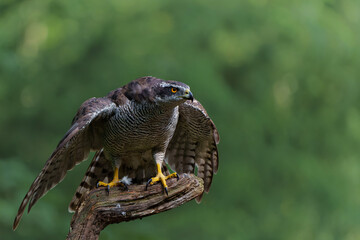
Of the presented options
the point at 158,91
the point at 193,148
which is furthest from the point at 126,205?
the point at 193,148

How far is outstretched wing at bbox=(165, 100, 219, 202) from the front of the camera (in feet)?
12.6

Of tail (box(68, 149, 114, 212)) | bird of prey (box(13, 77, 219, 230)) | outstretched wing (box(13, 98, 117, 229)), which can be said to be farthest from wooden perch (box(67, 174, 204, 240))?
tail (box(68, 149, 114, 212))

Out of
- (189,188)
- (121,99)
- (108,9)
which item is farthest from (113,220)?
(108,9)

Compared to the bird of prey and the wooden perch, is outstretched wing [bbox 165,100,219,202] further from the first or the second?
the wooden perch

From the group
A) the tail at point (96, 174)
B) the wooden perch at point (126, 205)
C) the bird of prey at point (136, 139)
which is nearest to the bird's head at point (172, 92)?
the bird of prey at point (136, 139)

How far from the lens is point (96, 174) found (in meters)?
3.92

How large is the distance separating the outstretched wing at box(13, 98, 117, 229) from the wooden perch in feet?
1.32

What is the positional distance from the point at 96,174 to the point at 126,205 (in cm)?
71

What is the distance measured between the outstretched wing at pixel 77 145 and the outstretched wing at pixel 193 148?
0.65 metres

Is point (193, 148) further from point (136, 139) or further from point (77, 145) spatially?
point (77, 145)

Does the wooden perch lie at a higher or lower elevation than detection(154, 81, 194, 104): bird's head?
lower

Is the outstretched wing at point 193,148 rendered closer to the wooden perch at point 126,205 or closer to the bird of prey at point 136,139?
the bird of prey at point 136,139

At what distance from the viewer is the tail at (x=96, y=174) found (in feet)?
12.7

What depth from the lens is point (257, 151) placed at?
21.8 ft
